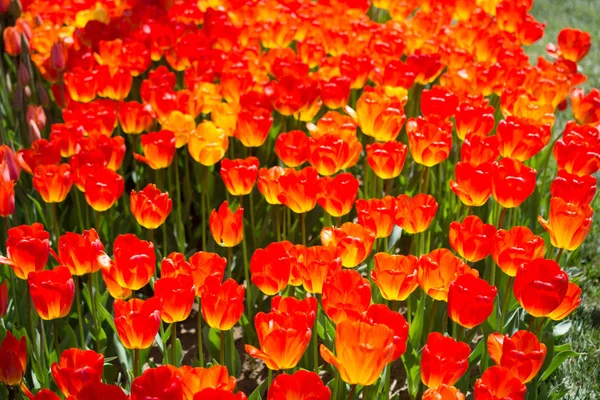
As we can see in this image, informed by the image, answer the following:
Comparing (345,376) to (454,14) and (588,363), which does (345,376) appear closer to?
(588,363)

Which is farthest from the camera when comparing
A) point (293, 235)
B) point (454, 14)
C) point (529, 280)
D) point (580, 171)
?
point (454, 14)

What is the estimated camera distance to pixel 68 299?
1.93 meters

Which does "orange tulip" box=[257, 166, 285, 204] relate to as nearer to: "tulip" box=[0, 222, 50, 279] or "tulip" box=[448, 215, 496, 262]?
"tulip" box=[448, 215, 496, 262]

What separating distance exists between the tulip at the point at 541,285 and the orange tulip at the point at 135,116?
5.39 feet

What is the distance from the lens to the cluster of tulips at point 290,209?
1777 millimetres

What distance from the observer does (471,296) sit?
→ 1826mm

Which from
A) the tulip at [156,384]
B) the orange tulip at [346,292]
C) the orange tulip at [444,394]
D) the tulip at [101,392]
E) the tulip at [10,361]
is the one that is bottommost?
the tulip at [10,361]

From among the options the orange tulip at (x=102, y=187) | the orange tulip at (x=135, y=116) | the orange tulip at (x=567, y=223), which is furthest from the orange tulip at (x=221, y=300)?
the orange tulip at (x=135, y=116)

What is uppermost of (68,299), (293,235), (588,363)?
(68,299)

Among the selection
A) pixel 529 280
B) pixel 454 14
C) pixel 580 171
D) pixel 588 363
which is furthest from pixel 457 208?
pixel 454 14

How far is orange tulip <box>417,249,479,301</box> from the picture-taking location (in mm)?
1951

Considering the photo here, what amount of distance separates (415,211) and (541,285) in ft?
1.67

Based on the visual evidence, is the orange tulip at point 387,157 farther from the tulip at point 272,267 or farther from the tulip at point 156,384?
the tulip at point 156,384

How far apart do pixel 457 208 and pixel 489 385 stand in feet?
4.65
